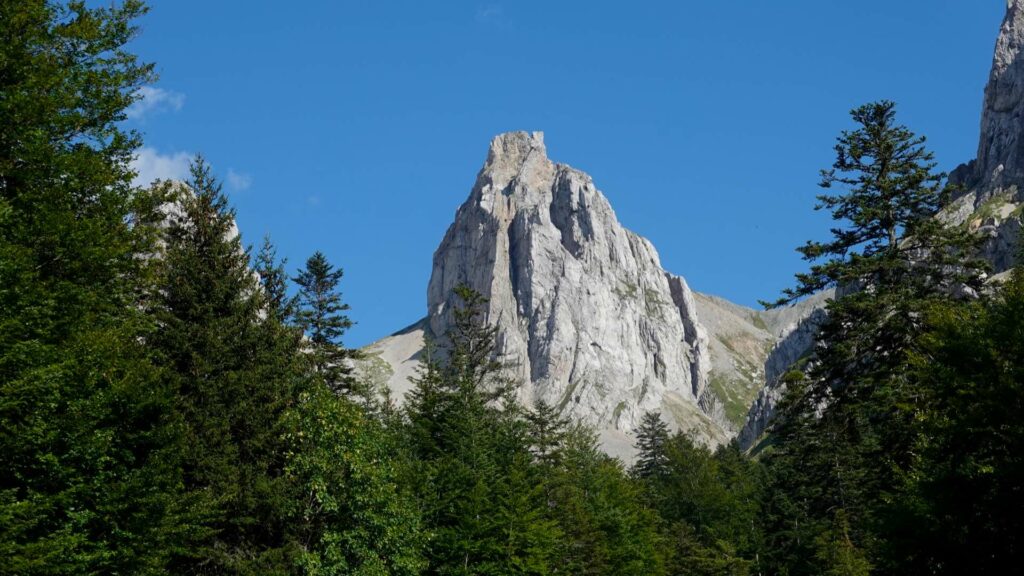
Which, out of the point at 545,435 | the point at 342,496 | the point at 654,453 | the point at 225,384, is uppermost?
the point at 654,453

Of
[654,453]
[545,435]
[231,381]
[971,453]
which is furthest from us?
[654,453]

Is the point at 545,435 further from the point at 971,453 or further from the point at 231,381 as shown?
the point at 971,453

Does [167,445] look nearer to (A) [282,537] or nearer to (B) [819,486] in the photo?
(A) [282,537]

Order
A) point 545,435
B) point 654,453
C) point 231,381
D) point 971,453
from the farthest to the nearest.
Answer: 1. point 654,453
2. point 545,435
3. point 231,381
4. point 971,453

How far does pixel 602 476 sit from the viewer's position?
72.6 meters

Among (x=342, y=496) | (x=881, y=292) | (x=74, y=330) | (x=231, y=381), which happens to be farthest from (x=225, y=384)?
(x=881, y=292)

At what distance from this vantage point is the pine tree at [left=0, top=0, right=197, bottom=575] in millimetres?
19672

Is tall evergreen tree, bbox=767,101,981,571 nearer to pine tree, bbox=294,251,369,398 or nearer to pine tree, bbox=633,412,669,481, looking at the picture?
pine tree, bbox=294,251,369,398

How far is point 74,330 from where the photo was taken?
22.8 m

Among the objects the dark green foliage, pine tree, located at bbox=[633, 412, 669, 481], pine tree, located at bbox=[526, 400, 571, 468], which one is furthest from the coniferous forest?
pine tree, located at bbox=[633, 412, 669, 481]

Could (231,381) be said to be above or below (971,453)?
above

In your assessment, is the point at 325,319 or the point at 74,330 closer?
the point at 74,330

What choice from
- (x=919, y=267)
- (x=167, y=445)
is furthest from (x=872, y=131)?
(x=167, y=445)

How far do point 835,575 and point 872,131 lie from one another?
40.7 m
